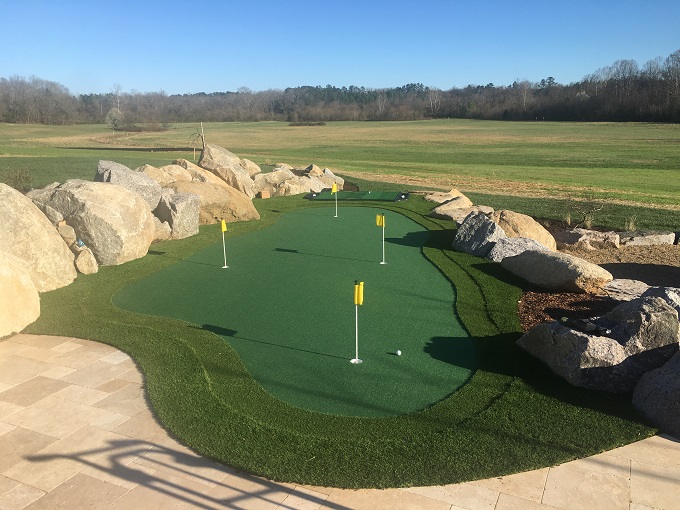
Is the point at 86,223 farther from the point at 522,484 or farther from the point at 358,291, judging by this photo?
the point at 522,484

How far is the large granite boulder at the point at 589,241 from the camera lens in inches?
527

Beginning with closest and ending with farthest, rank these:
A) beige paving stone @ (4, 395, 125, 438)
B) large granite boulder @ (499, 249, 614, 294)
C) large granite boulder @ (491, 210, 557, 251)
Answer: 1. beige paving stone @ (4, 395, 125, 438)
2. large granite boulder @ (499, 249, 614, 294)
3. large granite boulder @ (491, 210, 557, 251)

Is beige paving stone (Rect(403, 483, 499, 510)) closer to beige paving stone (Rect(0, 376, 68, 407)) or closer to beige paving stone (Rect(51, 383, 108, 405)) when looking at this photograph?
beige paving stone (Rect(51, 383, 108, 405))

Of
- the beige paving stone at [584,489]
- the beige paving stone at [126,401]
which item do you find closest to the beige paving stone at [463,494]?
the beige paving stone at [584,489]

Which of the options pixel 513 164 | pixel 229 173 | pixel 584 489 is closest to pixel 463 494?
pixel 584 489

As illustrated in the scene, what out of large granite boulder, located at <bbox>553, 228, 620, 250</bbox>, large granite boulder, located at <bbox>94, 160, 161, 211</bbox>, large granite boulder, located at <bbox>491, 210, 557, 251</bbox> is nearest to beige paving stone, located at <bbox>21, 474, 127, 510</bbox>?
large granite boulder, located at <bbox>491, 210, 557, 251</bbox>

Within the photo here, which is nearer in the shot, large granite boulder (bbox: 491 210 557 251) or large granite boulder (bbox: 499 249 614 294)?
large granite boulder (bbox: 499 249 614 294)

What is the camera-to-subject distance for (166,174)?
1895cm

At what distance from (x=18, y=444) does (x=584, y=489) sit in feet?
18.3

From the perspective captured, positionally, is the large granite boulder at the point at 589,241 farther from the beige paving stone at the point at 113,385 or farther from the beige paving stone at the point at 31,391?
the beige paving stone at the point at 31,391

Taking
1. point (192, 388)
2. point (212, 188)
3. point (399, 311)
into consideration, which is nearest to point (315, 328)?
point (399, 311)

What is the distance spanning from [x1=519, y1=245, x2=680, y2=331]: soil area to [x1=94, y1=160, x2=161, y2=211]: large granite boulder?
407 inches

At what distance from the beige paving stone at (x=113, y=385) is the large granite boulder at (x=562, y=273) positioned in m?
7.25

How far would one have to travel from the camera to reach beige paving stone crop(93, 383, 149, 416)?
634 centimetres
